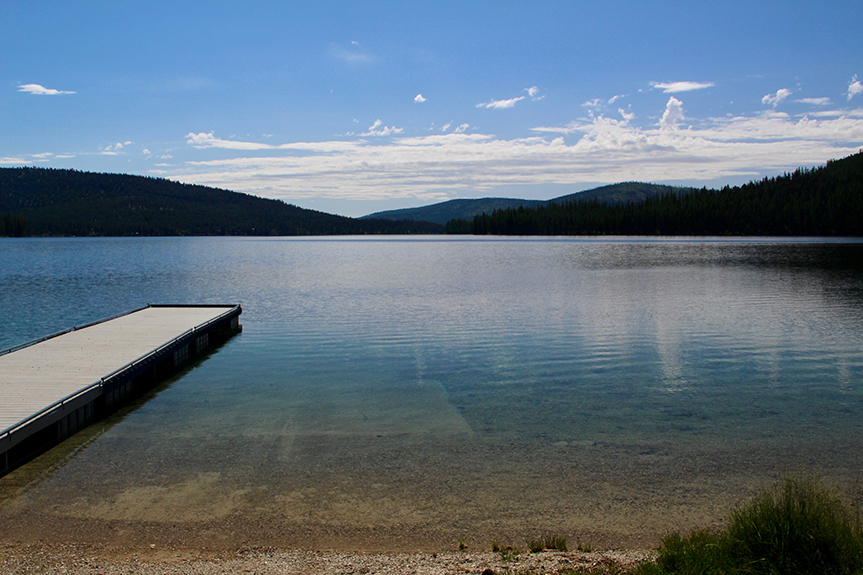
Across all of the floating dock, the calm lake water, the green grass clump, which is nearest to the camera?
the green grass clump

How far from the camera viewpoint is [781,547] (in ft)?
17.6

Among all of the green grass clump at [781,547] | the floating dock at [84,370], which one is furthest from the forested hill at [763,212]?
the green grass clump at [781,547]

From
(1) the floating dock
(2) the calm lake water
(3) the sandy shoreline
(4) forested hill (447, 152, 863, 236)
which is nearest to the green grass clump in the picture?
(3) the sandy shoreline

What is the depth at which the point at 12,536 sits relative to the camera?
6.91 m

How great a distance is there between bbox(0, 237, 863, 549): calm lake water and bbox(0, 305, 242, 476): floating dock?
61 cm

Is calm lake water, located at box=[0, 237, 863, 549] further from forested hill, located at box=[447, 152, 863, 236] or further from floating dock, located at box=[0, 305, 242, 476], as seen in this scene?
forested hill, located at box=[447, 152, 863, 236]

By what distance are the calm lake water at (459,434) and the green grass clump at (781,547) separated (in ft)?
4.44

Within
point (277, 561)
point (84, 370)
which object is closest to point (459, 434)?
point (277, 561)

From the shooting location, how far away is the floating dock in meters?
9.83

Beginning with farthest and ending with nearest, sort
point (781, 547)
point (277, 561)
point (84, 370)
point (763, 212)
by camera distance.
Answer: point (763, 212) < point (84, 370) < point (277, 561) < point (781, 547)

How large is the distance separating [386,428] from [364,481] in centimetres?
Result: 243

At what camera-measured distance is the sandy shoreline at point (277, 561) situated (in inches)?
235

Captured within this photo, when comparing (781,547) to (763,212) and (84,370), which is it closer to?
(84,370)

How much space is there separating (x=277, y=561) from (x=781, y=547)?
16.5ft
